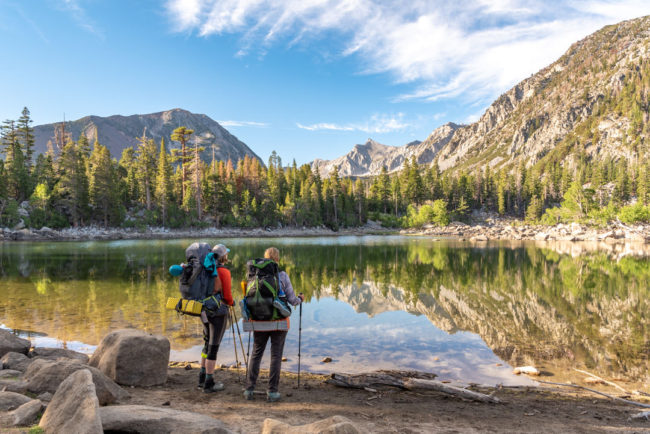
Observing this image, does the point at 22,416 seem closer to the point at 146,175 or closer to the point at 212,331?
the point at 212,331

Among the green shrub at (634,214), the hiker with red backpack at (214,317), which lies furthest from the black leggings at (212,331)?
the green shrub at (634,214)

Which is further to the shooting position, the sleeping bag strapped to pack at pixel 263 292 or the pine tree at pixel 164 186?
the pine tree at pixel 164 186

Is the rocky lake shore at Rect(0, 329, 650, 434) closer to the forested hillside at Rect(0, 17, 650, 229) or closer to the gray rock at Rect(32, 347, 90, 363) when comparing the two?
the gray rock at Rect(32, 347, 90, 363)

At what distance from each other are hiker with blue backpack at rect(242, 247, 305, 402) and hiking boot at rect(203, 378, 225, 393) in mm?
616

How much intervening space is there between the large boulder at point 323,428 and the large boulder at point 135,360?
11.4ft

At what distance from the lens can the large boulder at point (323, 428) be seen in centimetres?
A: 358

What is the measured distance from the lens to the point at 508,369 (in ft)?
27.6

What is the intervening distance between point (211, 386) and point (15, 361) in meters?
3.76

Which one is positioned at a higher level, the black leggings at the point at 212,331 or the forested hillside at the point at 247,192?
the forested hillside at the point at 247,192

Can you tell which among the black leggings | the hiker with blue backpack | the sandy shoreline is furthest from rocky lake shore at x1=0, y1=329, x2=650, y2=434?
the sandy shoreline

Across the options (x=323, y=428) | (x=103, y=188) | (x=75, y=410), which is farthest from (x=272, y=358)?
(x=103, y=188)

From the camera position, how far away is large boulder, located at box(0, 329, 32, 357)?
7.50 metres

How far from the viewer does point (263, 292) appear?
595 cm

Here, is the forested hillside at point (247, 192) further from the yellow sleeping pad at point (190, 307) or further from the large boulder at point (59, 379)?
the yellow sleeping pad at point (190, 307)
